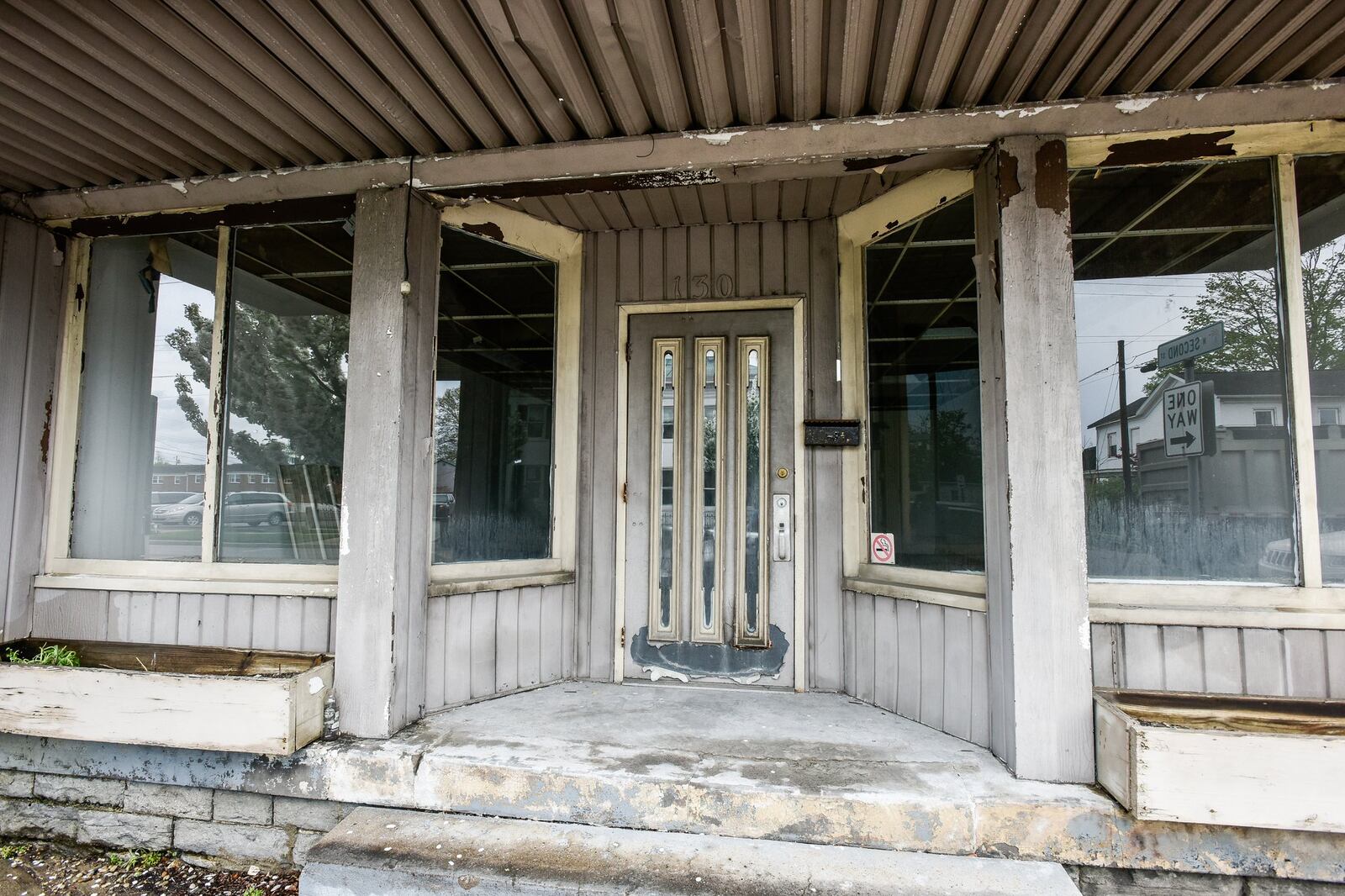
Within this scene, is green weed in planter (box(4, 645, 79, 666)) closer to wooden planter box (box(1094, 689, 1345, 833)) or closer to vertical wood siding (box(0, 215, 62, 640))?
vertical wood siding (box(0, 215, 62, 640))

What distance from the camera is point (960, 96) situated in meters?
2.25

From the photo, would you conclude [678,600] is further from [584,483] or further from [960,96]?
→ [960,96]

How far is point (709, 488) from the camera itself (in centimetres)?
328

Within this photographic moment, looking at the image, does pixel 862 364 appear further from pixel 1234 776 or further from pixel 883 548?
pixel 1234 776

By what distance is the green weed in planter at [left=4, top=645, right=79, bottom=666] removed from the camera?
2.73m

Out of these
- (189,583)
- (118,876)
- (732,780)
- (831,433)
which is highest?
(831,433)

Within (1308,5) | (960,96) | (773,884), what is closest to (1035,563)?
(773,884)

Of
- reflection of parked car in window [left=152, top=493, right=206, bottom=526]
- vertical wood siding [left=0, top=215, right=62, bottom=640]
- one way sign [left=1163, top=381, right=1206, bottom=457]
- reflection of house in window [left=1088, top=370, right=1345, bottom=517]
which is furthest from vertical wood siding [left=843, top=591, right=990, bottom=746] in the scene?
vertical wood siding [left=0, top=215, right=62, bottom=640]

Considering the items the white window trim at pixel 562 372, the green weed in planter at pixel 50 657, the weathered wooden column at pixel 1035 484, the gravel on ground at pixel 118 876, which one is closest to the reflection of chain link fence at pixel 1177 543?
the weathered wooden column at pixel 1035 484

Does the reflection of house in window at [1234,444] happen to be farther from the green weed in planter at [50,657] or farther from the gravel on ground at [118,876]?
the green weed in planter at [50,657]

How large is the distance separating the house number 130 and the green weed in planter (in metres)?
3.14

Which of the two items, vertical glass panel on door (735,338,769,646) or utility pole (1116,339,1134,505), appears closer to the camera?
utility pole (1116,339,1134,505)

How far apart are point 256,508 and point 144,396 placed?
34.5 inches

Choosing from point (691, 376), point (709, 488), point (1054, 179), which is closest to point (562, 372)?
point (691, 376)
